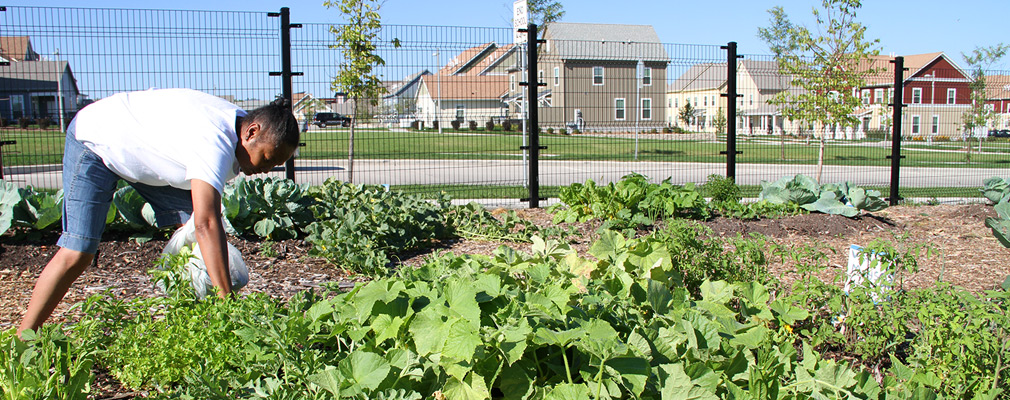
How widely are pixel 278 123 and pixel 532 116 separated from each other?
16.9ft

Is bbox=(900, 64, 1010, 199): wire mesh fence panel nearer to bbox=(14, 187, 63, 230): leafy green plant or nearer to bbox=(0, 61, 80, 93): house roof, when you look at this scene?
bbox=(14, 187, 63, 230): leafy green plant

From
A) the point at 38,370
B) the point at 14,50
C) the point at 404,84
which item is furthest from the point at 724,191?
the point at 14,50

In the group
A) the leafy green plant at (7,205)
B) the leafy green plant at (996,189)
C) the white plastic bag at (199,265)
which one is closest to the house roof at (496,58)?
the leafy green plant at (7,205)

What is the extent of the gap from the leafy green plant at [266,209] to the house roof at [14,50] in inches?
123

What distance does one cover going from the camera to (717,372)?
2.14 meters

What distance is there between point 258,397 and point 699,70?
7.68 metres

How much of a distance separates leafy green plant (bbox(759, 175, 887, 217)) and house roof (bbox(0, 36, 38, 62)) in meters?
7.09

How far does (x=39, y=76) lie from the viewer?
21.9 feet

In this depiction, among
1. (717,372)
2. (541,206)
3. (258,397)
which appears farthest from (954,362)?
(541,206)

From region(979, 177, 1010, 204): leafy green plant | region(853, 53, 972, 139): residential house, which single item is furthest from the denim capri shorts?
region(853, 53, 972, 139): residential house

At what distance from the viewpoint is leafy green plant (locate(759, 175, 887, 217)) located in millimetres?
6352

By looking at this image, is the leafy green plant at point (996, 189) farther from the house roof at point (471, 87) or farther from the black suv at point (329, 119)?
the black suv at point (329, 119)

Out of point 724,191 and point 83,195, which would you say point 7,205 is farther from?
point 724,191

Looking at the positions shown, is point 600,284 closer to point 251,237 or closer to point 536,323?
point 536,323
